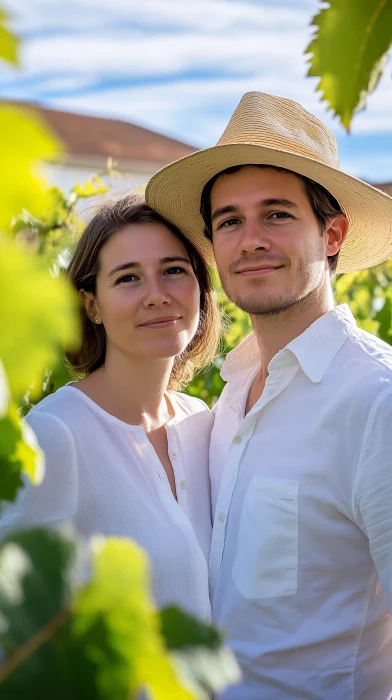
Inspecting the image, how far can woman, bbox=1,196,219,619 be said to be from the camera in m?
2.42

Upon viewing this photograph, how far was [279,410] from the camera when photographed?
8.83 feet

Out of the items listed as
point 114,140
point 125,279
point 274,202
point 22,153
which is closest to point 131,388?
point 125,279

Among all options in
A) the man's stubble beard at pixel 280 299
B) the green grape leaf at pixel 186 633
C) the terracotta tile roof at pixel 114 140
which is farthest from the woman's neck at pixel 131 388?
the terracotta tile roof at pixel 114 140

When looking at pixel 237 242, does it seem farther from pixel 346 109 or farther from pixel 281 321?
pixel 346 109

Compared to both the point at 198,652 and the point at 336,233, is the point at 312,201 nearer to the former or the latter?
the point at 336,233

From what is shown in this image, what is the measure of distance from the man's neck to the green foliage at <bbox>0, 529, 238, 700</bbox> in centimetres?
255

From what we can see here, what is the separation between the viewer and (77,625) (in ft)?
1.26

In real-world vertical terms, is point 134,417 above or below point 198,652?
below

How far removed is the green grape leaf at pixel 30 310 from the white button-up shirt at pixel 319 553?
2.11 meters

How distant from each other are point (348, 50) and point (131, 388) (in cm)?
235

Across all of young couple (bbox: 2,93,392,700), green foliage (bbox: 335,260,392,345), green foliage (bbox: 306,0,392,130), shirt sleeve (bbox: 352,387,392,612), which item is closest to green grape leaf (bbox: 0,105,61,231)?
green foliage (bbox: 306,0,392,130)

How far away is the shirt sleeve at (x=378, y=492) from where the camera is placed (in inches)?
91.2

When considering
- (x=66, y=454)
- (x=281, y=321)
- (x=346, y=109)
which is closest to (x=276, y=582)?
(x=66, y=454)

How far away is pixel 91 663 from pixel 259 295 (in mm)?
2526
